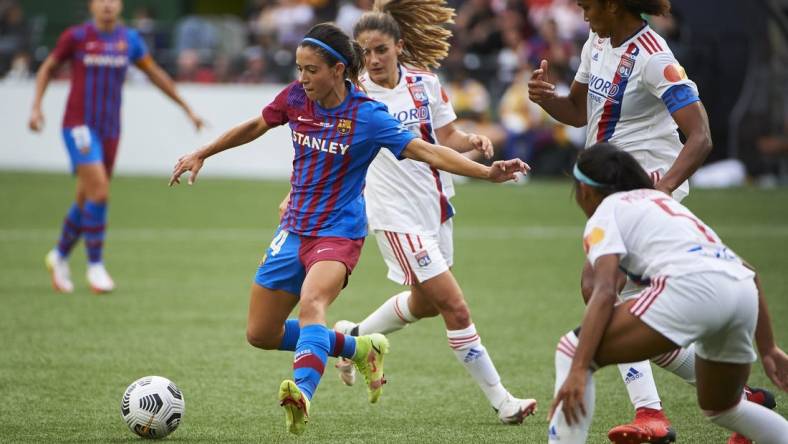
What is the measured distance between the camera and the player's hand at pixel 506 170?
5648mm

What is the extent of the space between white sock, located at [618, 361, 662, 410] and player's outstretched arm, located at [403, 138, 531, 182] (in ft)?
3.86

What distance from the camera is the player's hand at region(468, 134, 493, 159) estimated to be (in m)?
6.40

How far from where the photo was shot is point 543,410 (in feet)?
22.6

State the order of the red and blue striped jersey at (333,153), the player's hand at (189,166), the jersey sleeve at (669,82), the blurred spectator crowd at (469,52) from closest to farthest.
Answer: the jersey sleeve at (669,82)
the red and blue striped jersey at (333,153)
the player's hand at (189,166)
the blurred spectator crowd at (469,52)

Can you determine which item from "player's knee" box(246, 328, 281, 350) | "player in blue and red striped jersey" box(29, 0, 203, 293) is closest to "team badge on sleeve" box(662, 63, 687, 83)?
"player's knee" box(246, 328, 281, 350)

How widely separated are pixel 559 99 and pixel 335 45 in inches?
50.3

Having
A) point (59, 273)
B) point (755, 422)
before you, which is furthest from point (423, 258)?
point (59, 273)

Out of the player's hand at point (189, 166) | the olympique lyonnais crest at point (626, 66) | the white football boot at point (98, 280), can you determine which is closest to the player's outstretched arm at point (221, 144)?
the player's hand at point (189, 166)

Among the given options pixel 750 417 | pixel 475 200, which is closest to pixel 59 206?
pixel 475 200

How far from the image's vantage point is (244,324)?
984 cm

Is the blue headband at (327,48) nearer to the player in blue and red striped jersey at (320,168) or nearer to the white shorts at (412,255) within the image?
the player in blue and red striped jersey at (320,168)

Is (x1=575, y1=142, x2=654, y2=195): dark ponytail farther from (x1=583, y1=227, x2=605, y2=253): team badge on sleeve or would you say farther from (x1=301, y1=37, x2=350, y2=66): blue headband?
(x1=301, y1=37, x2=350, y2=66): blue headband

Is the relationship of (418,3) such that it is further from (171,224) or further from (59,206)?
(59,206)

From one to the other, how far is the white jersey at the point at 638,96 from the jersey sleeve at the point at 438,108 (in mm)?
1159
